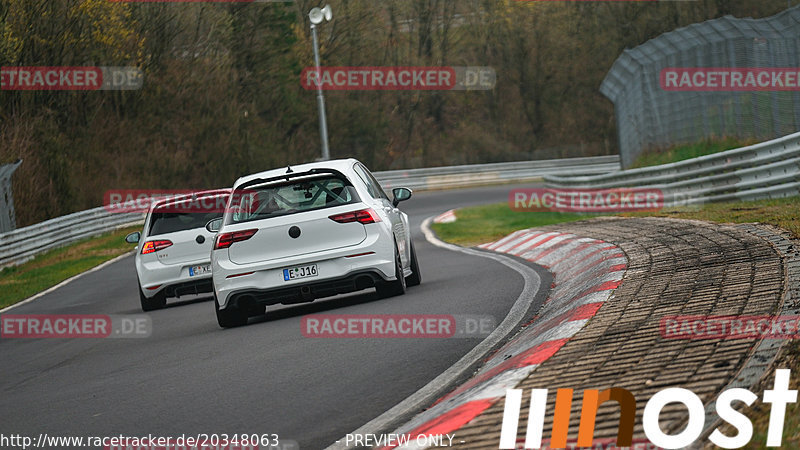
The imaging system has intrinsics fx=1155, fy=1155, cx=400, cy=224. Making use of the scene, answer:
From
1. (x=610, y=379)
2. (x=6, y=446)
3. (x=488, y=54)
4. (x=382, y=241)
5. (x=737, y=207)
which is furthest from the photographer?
(x=488, y=54)

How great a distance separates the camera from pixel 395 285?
39.2 feet

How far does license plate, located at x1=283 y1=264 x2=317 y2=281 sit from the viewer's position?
11219 millimetres

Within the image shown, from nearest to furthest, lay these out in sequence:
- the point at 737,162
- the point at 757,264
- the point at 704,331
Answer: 1. the point at 704,331
2. the point at 757,264
3. the point at 737,162

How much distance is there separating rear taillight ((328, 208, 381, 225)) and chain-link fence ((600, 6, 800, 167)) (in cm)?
1046

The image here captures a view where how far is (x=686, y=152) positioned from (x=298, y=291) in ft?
49.5

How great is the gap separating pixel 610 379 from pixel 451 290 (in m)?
6.75

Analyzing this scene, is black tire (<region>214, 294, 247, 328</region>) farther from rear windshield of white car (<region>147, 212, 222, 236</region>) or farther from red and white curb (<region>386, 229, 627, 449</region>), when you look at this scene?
rear windshield of white car (<region>147, 212, 222, 236</region>)

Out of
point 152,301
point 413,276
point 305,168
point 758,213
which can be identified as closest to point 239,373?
point 305,168

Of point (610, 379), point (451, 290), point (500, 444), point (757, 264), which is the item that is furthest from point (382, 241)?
point (500, 444)

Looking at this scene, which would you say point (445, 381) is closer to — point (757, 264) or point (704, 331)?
point (704, 331)

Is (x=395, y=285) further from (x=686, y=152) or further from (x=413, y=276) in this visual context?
(x=686, y=152)

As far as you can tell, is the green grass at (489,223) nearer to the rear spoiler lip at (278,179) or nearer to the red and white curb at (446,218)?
the red and white curb at (446,218)

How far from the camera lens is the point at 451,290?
40.4ft

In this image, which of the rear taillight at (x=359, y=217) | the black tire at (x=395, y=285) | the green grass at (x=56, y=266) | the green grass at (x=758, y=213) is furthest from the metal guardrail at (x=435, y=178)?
the rear taillight at (x=359, y=217)
